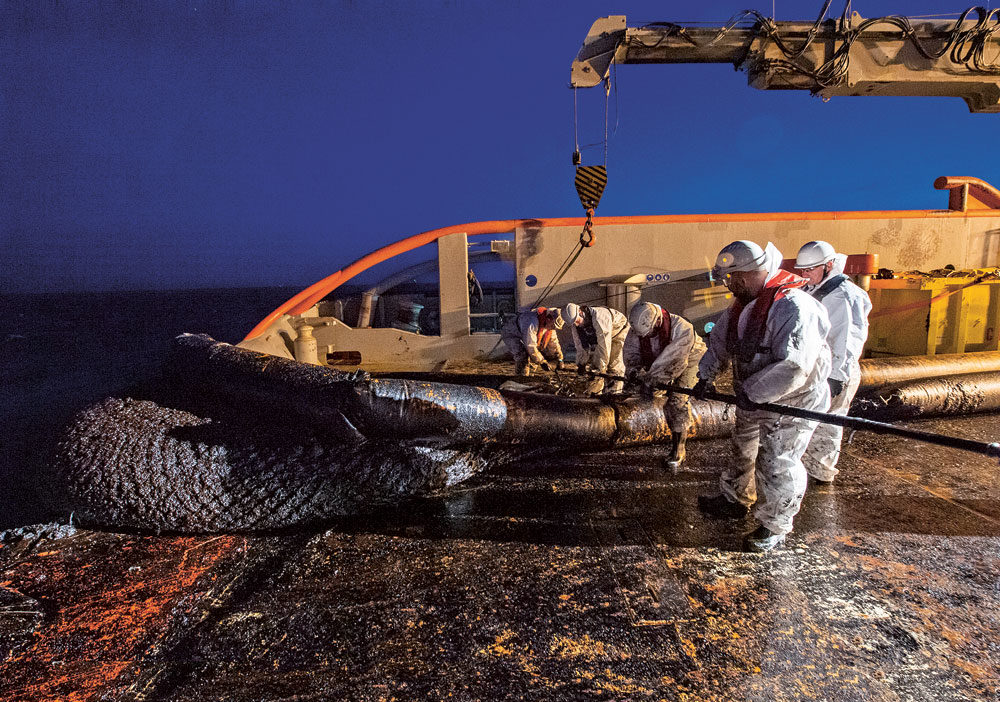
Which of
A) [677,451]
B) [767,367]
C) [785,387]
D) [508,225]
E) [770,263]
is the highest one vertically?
[508,225]

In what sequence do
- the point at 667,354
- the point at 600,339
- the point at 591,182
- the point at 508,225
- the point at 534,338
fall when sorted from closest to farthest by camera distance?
the point at 667,354 < the point at 600,339 < the point at 534,338 < the point at 591,182 < the point at 508,225

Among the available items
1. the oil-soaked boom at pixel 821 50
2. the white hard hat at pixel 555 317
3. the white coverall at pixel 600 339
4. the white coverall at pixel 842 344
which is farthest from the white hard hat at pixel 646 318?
the oil-soaked boom at pixel 821 50

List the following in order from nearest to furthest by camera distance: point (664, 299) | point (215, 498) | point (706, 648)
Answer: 1. point (706, 648)
2. point (215, 498)
3. point (664, 299)

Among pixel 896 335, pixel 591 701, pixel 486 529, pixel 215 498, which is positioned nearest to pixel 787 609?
pixel 591 701

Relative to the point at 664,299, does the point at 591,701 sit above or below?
below

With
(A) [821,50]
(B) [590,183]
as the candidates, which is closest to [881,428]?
(A) [821,50]

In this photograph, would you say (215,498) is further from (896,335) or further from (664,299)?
(896,335)

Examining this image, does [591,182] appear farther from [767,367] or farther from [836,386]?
[767,367]

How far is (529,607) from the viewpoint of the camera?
2.48 meters

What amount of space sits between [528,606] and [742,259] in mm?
2340

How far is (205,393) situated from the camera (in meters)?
3.79

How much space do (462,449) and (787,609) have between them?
2.30m

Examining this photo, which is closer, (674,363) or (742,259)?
(742,259)

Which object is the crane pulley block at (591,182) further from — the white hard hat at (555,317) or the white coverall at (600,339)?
the white coverall at (600,339)
